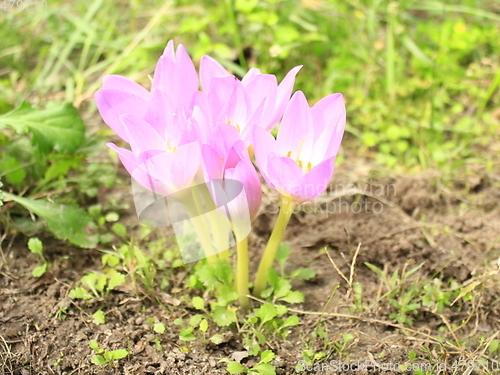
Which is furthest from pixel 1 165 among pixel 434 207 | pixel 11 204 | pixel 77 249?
pixel 434 207

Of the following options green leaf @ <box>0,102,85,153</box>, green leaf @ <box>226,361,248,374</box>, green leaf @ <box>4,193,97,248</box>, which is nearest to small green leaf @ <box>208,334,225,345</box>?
green leaf @ <box>226,361,248,374</box>

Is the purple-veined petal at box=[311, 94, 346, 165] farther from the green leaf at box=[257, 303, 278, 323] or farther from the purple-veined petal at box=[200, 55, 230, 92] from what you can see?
the green leaf at box=[257, 303, 278, 323]

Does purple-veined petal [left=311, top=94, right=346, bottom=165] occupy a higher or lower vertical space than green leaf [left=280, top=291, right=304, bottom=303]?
Answer: higher

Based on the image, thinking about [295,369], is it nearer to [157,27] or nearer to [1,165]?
[1,165]

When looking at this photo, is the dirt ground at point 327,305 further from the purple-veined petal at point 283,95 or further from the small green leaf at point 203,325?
the purple-veined petal at point 283,95

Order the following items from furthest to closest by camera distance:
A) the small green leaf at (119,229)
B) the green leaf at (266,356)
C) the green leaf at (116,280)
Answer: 1. the small green leaf at (119,229)
2. the green leaf at (116,280)
3. the green leaf at (266,356)

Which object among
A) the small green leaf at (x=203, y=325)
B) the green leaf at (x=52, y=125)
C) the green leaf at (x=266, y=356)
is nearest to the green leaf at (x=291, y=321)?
the green leaf at (x=266, y=356)

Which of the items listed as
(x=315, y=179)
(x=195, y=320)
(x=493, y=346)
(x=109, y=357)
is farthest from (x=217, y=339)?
(x=493, y=346)
